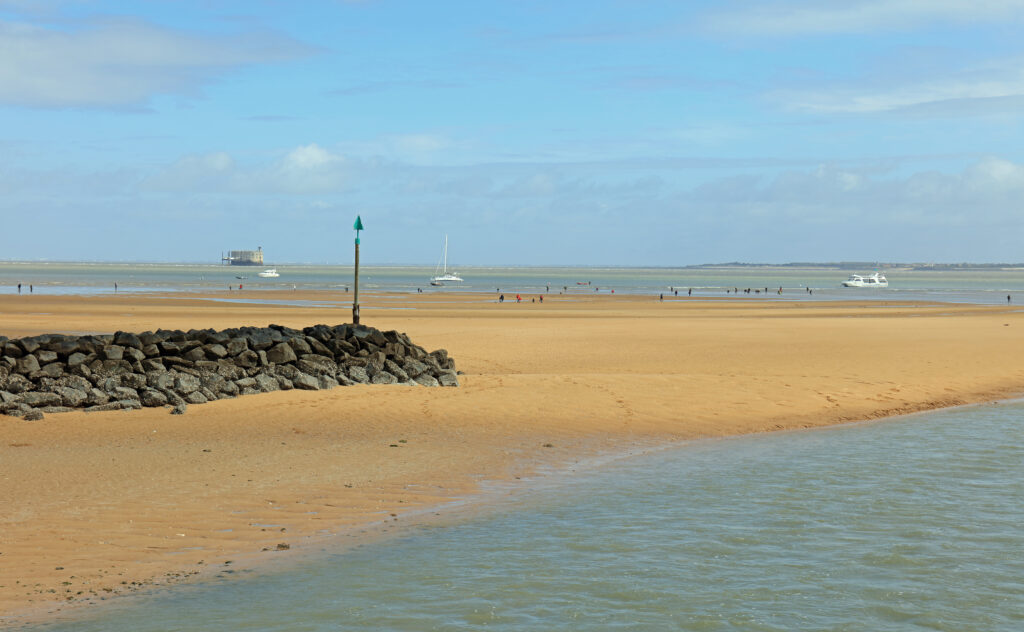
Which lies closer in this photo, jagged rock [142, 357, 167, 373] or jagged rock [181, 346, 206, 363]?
jagged rock [142, 357, 167, 373]

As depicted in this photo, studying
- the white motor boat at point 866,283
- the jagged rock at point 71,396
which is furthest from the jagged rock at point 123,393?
the white motor boat at point 866,283

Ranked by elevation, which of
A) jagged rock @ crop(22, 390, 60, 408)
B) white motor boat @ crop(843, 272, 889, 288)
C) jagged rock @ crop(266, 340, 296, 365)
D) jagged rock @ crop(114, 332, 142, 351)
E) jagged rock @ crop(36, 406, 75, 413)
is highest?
white motor boat @ crop(843, 272, 889, 288)

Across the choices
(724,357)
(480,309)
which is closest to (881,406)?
(724,357)

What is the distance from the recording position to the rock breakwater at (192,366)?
1752cm

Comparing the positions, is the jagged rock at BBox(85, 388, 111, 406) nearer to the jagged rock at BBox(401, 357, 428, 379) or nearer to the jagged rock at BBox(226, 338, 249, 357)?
the jagged rock at BBox(226, 338, 249, 357)

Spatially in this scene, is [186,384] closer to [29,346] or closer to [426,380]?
[29,346]

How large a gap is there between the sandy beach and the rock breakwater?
1.83 ft

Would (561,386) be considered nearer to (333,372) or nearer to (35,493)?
(333,372)

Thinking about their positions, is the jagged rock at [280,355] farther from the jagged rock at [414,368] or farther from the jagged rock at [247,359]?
the jagged rock at [414,368]

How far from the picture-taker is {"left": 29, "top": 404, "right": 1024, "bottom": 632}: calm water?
797 centimetres

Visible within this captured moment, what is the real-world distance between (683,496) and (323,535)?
4648 millimetres

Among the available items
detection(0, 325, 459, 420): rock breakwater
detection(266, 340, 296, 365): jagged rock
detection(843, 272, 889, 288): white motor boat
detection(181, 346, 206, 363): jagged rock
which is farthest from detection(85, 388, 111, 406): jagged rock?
detection(843, 272, 889, 288): white motor boat

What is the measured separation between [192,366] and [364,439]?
209 inches

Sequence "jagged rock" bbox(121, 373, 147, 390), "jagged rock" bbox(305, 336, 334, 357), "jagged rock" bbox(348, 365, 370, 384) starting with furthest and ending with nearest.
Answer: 1. "jagged rock" bbox(305, 336, 334, 357)
2. "jagged rock" bbox(348, 365, 370, 384)
3. "jagged rock" bbox(121, 373, 147, 390)
